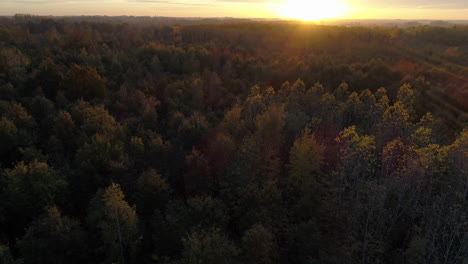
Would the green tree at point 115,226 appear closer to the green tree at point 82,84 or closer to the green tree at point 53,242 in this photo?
the green tree at point 53,242

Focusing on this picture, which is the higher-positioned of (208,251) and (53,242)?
(208,251)

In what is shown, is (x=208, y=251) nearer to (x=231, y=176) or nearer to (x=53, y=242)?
(x=231, y=176)

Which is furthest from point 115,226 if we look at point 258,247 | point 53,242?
point 258,247

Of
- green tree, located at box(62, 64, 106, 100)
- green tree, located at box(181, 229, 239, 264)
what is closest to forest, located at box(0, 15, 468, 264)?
green tree, located at box(181, 229, 239, 264)

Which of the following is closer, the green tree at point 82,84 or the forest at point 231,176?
the forest at point 231,176

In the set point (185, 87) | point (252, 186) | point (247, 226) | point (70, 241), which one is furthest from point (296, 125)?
point (185, 87)

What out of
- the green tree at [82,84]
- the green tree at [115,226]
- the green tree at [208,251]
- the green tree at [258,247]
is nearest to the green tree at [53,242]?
the green tree at [115,226]

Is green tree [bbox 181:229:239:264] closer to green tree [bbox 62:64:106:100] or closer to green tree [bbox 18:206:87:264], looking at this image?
green tree [bbox 18:206:87:264]

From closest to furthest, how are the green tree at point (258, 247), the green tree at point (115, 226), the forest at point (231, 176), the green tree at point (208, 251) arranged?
1. the green tree at point (208, 251)
2. the green tree at point (258, 247)
3. the forest at point (231, 176)
4. the green tree at point (115, 226)

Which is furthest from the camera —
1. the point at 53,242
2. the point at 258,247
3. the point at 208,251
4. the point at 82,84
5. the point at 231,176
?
the point at 82,84

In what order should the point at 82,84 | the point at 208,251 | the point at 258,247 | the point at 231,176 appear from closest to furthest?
the point at 208,251 < the point at 258,247 < the point at 231,176 < the point at 82,84
